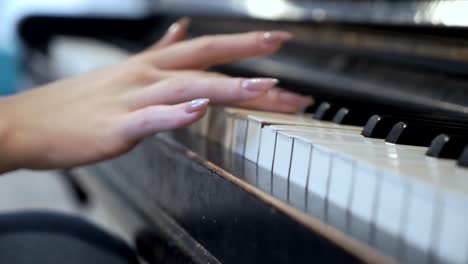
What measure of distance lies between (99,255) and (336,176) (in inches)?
19.8

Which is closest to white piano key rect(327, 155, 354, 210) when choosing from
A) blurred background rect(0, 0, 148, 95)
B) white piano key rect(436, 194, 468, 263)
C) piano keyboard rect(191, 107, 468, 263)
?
piano keyboard rect(191, 107, 468, 263)

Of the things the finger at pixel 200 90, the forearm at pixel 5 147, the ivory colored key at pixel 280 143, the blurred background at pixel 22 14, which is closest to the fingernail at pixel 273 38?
the finger at pixel 200 90

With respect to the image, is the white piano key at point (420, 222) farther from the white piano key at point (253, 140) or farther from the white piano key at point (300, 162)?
the white piano key at point (253, 140)

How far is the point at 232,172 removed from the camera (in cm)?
72

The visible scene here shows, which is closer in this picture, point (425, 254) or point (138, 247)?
point (425, 254)

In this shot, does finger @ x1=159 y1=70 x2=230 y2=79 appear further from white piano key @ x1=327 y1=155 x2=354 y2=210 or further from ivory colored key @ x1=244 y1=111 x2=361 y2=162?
white piano key @ x1=327 y1=155 x2=354 y2=210

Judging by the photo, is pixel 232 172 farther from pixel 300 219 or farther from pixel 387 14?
pixel 387 14

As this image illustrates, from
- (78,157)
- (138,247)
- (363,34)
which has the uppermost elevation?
(363,34)

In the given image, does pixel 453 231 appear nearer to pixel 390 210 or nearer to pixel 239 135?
pixel 390 210

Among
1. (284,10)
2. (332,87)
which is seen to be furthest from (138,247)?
(284,10)

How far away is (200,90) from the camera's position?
2.87 ft

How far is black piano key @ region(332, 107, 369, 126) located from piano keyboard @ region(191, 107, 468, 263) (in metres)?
0.02

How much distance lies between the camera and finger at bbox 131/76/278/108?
87cm

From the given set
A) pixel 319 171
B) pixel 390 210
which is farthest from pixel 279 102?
pixel 390 210
